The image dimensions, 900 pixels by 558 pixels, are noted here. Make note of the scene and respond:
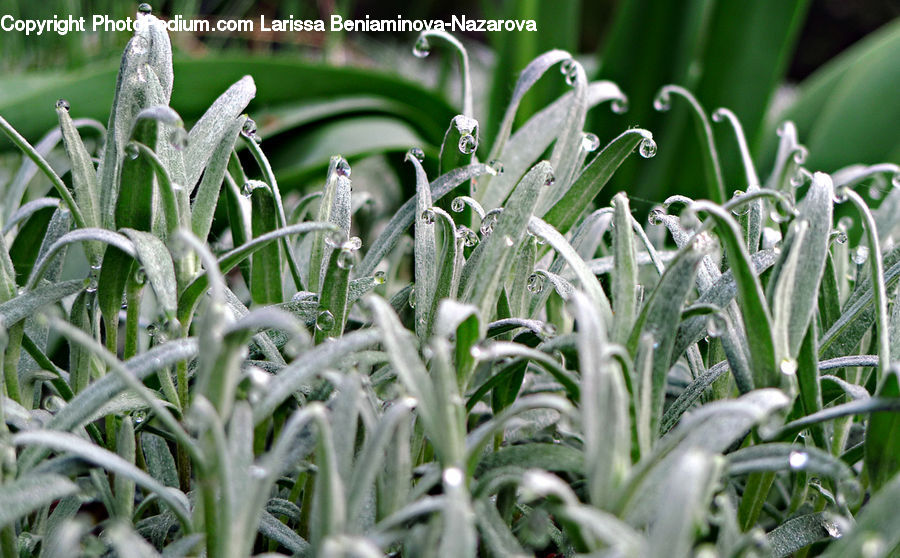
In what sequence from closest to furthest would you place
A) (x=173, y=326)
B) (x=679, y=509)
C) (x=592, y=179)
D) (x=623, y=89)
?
(x=679, y=509)
(x=173, y=326)
(x=592, y=179)
(x=623, y=89)

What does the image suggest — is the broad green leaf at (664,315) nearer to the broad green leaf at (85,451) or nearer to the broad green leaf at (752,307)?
the broad green leaf at (752,307)

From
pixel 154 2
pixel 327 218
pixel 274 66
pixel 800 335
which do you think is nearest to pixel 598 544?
pixel 800 335

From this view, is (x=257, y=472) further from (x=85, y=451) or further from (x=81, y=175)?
(x=81, y=175)

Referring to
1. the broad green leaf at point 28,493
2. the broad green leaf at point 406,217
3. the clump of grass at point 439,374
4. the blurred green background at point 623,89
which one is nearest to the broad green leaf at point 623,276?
the clump of grass at point 439,374

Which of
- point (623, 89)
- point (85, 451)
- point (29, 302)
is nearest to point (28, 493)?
point (85, 451)

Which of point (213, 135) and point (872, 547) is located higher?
point (213, 135)

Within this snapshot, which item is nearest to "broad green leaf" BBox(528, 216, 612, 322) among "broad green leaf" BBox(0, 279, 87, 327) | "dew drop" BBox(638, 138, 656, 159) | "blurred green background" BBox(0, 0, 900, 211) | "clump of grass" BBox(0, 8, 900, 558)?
"clump of grass" BBox(0, 8, 900, 558)
